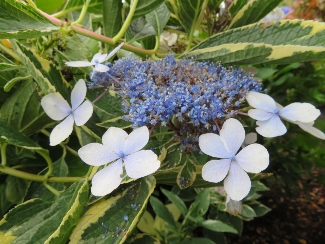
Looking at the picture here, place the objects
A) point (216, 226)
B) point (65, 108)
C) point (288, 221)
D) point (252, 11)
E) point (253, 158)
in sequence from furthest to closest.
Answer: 1. point (288, 221)
2. point (216, 226)
3. point (252, 11)
4. point (65, 108)
5. point (253, 158)

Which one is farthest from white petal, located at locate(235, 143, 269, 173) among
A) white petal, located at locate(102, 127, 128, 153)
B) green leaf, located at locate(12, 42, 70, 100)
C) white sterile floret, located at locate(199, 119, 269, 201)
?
green leaf, located at locate(12, 42, 70, 100)

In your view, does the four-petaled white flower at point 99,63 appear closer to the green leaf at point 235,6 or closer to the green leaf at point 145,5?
the green leaf at point 145,5

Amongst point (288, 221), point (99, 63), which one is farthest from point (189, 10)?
point (288, 221)

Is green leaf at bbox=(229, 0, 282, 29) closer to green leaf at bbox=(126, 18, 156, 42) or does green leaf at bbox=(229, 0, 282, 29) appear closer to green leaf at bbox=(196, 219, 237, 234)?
green leaf at bbox=(126, 18, 156, 42)

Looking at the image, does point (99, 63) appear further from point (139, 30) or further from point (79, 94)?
point (139, 30)

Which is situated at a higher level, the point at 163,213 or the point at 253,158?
the point at 253,158

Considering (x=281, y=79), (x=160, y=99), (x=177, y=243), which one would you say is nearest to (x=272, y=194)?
(x=281, y=79)
